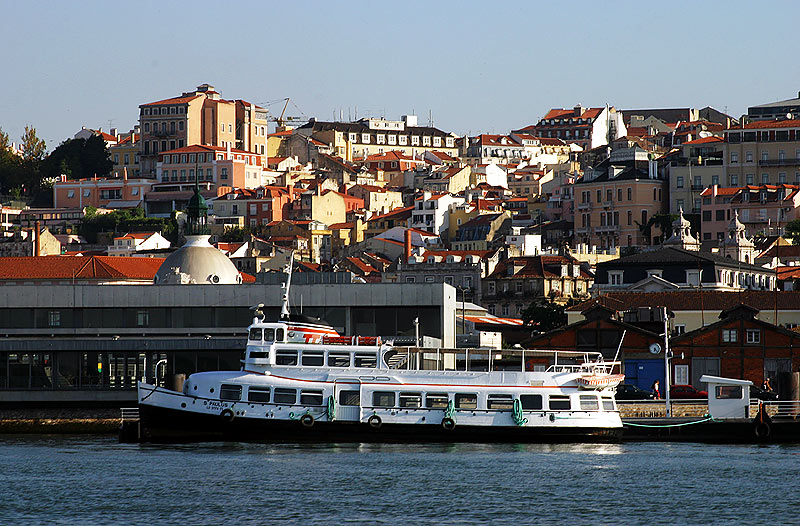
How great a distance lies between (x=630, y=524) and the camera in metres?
38.6

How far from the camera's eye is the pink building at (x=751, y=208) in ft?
466

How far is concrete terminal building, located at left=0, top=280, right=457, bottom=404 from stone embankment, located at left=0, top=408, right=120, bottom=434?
1.99ft

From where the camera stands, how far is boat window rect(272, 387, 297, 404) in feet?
176

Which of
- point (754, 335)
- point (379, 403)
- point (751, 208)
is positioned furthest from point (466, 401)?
point (751, 208)

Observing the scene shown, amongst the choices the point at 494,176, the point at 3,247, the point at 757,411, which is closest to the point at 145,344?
the point at 757,411

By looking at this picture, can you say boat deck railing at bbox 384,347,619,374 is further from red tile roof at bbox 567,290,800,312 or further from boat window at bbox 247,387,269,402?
red tile roof at bbox 567,290,800,312

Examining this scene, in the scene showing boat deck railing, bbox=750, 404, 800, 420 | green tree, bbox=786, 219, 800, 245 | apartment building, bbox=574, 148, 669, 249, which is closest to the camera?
boat deck railing, bbox=750, 404, 800, 420

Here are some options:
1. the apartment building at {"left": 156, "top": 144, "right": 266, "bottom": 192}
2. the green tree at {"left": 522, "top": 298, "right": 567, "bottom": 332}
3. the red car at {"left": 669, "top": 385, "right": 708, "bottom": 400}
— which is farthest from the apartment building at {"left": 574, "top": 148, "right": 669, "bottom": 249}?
the red car at {"left": 669, "top": 385, "right": 708, "bottom": 400}

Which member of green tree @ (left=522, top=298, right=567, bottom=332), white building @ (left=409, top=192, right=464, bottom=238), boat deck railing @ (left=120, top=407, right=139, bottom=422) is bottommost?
boat deck railing @ (left=120, top=407, right=139, bottom=422)

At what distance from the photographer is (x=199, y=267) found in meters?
77.6

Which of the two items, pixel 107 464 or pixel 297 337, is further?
pixel 297 337

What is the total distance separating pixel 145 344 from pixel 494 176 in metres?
133

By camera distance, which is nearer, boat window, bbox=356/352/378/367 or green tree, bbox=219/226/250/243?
boat window, bbox=356/352/378/367

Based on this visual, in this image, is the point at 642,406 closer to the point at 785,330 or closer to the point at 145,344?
the point at 785,330
